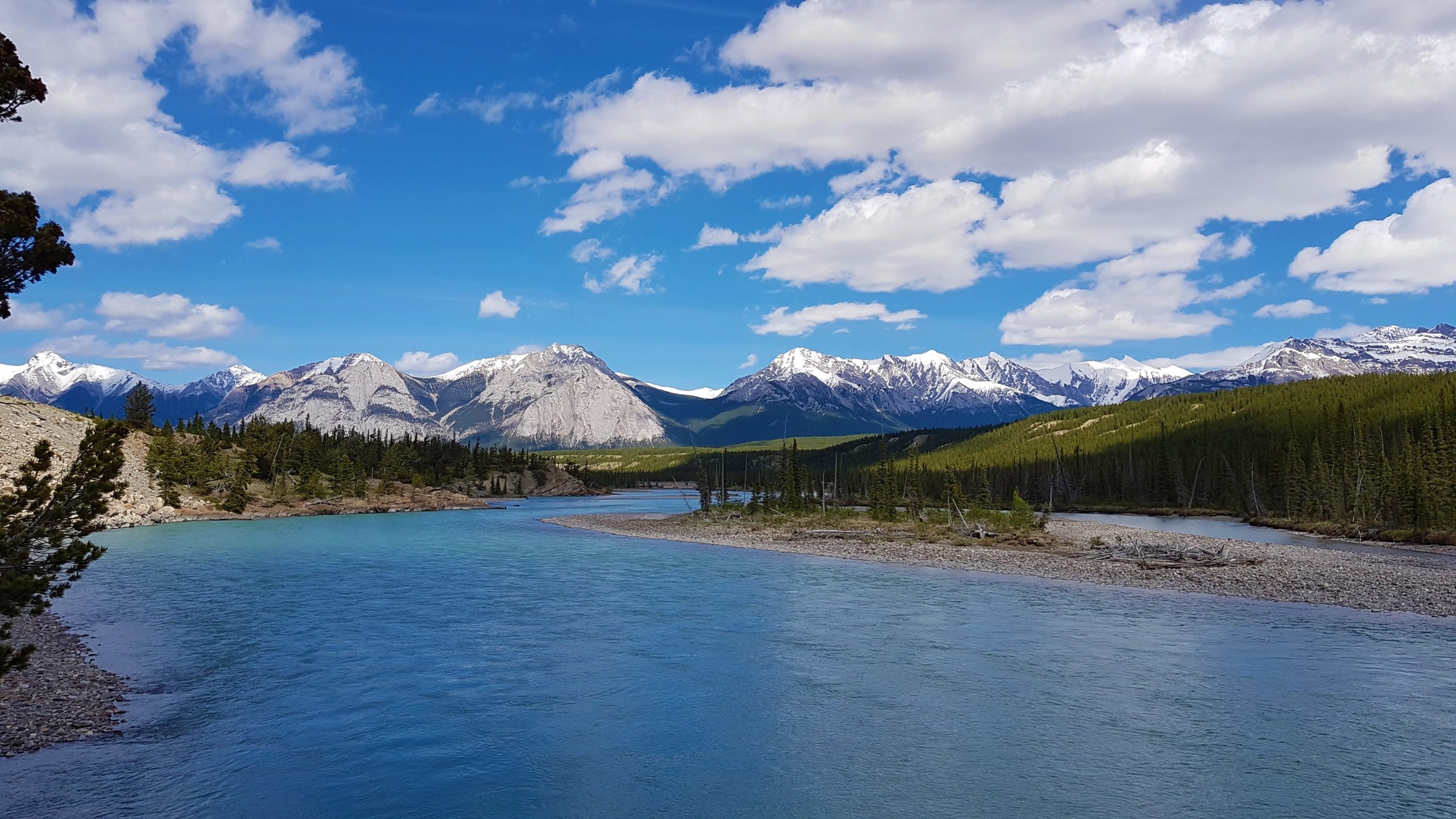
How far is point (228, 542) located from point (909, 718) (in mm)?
77066

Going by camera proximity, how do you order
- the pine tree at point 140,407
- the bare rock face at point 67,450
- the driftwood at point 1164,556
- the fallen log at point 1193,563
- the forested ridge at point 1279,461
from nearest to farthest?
the fallen log at point 1193,563 < the driftwood at point 1164,556 < the forested ridge at point 1279,461 < the bare rock face at point 67,450 < the pine tree at point 140,407

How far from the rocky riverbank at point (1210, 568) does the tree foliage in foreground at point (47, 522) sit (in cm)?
4658

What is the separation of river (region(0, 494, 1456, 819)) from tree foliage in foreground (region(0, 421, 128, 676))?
405 centimetres

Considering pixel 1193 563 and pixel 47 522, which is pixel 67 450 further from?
pixel 1193 563

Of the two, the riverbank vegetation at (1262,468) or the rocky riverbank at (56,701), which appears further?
the riverbank vegetation at (1262,468)

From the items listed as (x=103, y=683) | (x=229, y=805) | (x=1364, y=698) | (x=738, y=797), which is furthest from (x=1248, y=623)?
(x=103, y=683)

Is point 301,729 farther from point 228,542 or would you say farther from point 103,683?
point 228,542

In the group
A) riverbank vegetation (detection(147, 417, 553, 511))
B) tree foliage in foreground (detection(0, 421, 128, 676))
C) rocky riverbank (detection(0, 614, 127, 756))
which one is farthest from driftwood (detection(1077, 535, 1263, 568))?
riverbank vegetation (detection(147, 417, 553, 511))

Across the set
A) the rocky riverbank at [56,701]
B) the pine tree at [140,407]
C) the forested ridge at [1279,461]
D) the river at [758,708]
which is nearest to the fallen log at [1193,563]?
the river at [758,708]

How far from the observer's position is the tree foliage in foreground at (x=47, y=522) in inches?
561

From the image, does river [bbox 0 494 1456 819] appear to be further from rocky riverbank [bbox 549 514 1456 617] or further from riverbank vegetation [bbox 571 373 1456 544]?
riverbank vegetation [bbox 571 373 1456 544]

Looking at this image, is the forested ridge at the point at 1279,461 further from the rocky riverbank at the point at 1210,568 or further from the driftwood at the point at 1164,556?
the driftwood at the point at 1164,556

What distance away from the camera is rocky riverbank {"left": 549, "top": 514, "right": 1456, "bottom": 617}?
131 feet

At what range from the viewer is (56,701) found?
21.0 metres
